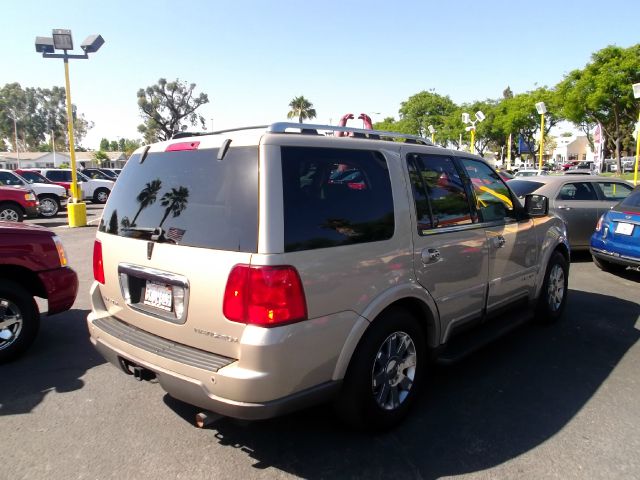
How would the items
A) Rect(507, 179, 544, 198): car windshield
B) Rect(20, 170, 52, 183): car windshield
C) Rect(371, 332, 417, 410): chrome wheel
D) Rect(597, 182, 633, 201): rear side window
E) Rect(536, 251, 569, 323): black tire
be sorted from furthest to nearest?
Rect(20, 170, 52, 183): car windshield
Rect(597, 182, 633, 201): rear side window
Rect(507, 179, 544, 198): car windshield
Rect(536, 251, 569, 323): black tire
Rect(371, 332, 417, 410): chrome wheel

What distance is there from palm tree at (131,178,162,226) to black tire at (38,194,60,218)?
701 inches

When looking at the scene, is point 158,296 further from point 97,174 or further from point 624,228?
point 97,174

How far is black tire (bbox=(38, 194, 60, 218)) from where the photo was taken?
59.5 feet

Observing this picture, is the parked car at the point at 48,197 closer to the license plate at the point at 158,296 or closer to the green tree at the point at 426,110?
the license plate at the point at 158,296

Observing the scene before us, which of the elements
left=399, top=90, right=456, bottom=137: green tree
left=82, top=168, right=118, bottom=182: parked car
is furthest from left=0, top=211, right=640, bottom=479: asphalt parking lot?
left=399, top=90, right=456, bottom=137: green tree

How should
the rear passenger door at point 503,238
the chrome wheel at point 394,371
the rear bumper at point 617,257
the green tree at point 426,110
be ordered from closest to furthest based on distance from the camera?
the chrome wheel at point 394,371, the rear passenger door at point 503,238, the rear bumper at point 617,257, the green tree at point 426,110

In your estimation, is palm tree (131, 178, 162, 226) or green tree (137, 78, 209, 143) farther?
green tree (137, 78, 209, 143)

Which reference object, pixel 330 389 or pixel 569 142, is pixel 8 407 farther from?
pixel 569 142

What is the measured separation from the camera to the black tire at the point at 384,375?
2.78 m

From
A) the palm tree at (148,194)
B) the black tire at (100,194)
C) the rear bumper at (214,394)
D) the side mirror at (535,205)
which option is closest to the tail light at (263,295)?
the rear bumper at (214,394)

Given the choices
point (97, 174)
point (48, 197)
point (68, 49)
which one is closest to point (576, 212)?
point (68, 49)

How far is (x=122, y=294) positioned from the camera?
308cm

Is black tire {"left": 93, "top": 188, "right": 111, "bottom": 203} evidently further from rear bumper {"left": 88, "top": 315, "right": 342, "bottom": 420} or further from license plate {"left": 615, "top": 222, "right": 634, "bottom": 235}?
rear bumper {"left": 88, "top": 315, "right": 342, "bottom": 420}

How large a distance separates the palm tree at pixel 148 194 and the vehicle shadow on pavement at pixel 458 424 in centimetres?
146
